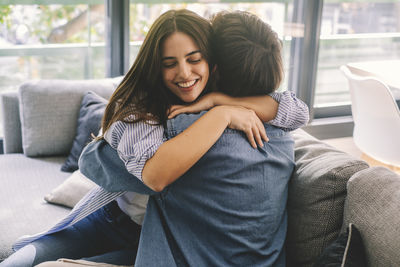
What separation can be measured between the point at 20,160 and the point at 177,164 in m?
1.57

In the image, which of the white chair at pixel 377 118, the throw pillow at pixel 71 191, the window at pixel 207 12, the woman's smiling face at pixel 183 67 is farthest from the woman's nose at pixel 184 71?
the window at pixel 207 12

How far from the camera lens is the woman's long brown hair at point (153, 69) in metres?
1.27

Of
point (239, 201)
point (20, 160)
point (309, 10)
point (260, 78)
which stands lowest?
point (20, 160)

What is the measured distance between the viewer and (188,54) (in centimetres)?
130

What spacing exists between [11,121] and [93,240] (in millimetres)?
1311

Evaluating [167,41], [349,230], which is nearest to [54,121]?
[167,41]

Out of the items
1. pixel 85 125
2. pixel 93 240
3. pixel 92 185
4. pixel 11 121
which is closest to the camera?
pixel 93 240

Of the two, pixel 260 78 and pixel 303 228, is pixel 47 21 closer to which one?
pixel 260 78

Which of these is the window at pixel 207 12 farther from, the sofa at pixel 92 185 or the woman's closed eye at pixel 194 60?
the woman's closed eye at pixel 194 60

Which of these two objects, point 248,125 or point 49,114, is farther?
point 49,114

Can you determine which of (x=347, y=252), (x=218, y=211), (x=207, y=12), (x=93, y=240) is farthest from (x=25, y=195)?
(x=207, y=12)

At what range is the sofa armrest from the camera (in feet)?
8.07

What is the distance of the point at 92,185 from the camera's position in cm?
196

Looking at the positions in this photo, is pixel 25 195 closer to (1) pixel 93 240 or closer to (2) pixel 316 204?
(1) pixel 93 240
